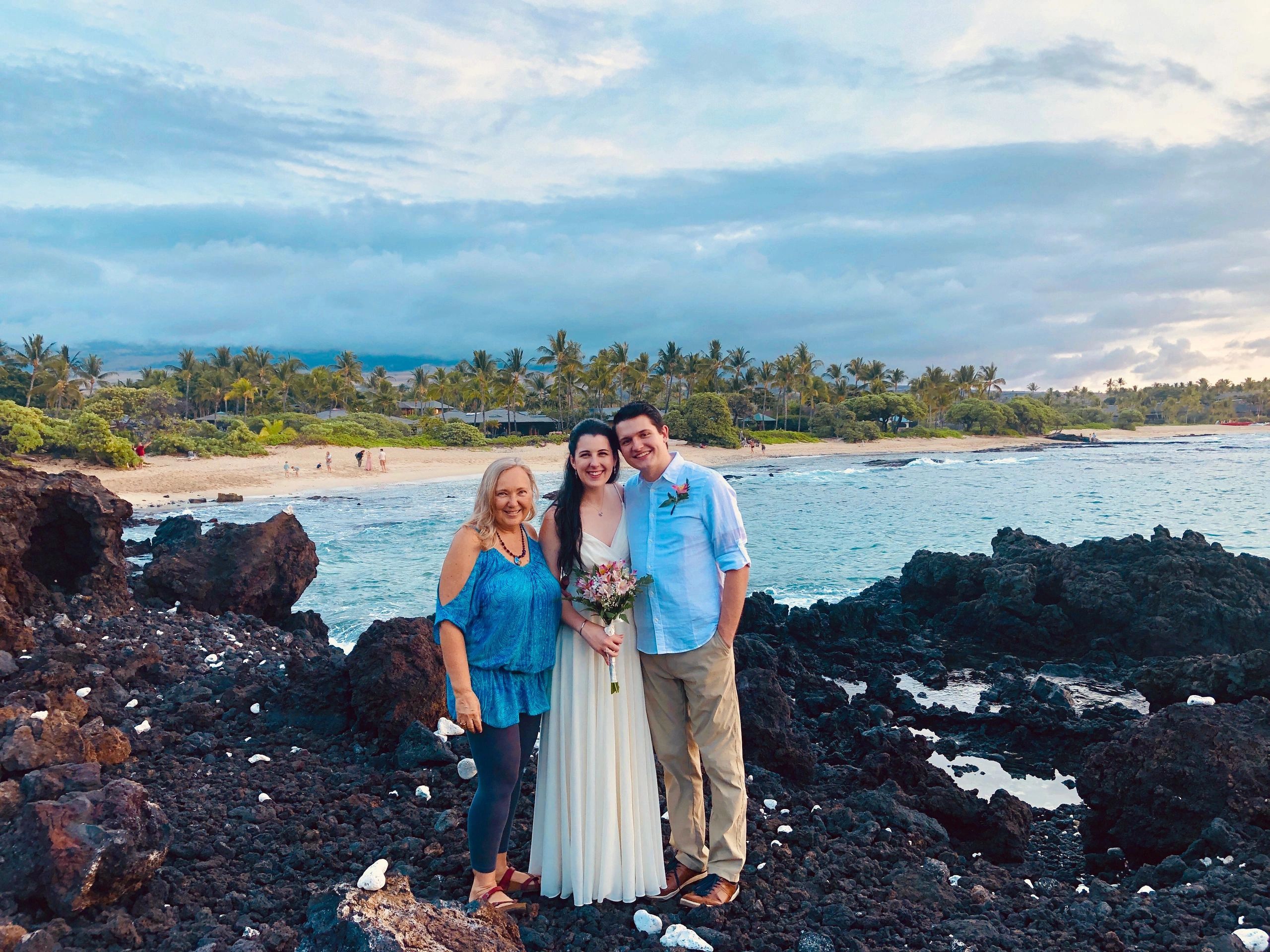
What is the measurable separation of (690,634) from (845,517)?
86.8ft

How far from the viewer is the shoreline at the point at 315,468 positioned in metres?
31.6

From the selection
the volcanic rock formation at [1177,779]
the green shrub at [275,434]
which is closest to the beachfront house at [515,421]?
the green shrub at [275,434]

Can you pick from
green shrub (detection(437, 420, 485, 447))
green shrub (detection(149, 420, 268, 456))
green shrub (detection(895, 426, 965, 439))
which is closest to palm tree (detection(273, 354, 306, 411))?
green shrub (detection(437, 420, 485, 447))

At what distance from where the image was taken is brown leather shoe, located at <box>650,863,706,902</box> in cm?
388

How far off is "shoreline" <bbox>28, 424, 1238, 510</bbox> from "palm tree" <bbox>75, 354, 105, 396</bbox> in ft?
123

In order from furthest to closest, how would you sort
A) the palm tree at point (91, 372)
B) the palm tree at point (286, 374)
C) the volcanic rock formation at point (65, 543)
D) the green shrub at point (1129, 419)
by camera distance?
the green shrub at point (1129, 419)
the palm tree at point (286, 374)
the palm tree at point (91, 372)
the volcanic rock formation at point (65, 543)

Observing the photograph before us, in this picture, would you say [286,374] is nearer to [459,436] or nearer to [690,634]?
[459,436]

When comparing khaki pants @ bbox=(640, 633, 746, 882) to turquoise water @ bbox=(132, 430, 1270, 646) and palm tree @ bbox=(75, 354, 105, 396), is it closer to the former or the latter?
turquoise water @ bbox=(132, 430, 1270, 646)

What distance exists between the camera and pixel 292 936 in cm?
333

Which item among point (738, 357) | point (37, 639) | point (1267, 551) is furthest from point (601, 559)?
point (738, 357)

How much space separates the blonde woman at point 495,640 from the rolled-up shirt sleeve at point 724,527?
758 millimetres

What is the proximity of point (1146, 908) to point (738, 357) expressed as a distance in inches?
3582

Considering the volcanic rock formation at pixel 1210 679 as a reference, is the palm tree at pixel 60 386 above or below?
above

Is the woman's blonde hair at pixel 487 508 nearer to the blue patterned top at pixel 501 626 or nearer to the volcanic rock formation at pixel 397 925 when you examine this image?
the blue patterned top at pixel 501 626
